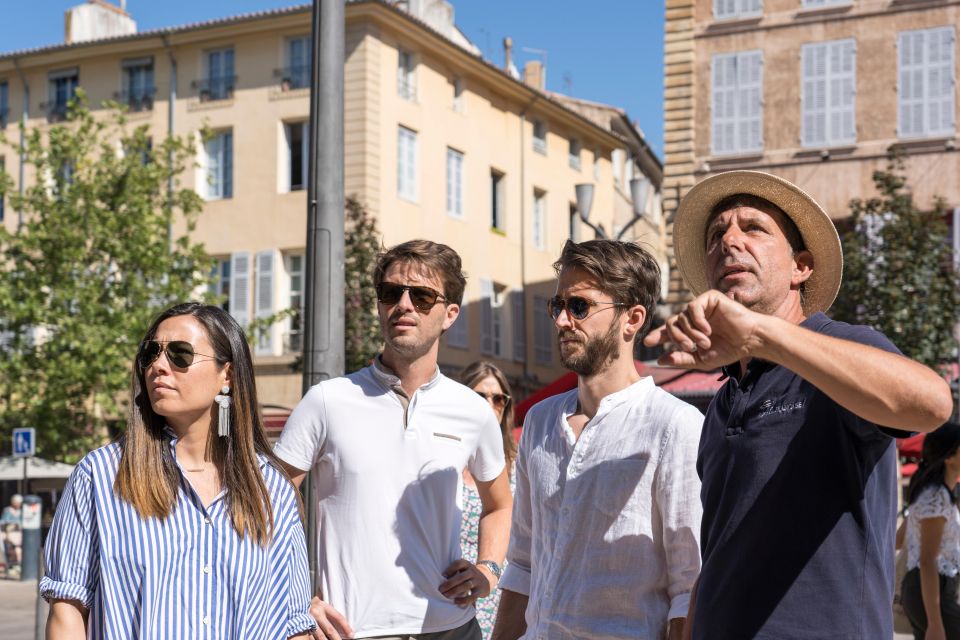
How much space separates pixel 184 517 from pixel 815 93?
24.8m

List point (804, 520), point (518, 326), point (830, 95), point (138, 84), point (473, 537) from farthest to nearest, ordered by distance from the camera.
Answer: point (518, 326) < point (138, 84) < point (830, 95) < point (473, 537) < point (804, 520)

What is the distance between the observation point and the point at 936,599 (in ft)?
23.7

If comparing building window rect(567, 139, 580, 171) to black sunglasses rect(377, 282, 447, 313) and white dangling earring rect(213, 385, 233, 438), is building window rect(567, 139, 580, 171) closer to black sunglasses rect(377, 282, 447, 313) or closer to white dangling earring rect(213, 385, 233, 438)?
black sunglasses rect(377, 282, 447, 313)

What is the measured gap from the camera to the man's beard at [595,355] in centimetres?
429

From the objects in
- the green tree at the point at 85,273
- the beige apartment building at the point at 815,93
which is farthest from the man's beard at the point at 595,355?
the green tree at the point at 85,273

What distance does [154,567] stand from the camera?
3.63m

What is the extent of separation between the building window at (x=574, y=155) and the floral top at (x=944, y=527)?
36767 mm

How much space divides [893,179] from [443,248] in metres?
17.2

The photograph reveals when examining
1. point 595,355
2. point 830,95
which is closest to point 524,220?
point 830,95

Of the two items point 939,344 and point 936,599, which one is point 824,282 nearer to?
point 936,599

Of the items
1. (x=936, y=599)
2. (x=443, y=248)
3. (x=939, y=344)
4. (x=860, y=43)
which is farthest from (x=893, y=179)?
(x=443, y=248)

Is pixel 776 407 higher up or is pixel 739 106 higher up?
pixel 739 106

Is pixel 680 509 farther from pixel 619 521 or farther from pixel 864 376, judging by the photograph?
pixel 864 376

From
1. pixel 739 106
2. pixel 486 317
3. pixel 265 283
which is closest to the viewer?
pixel 739 106
